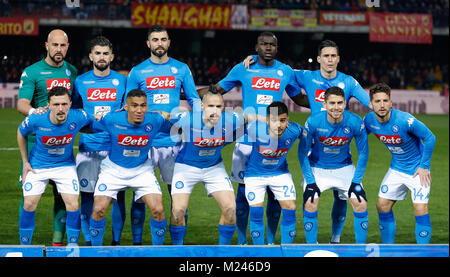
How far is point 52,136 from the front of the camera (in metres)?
6.74

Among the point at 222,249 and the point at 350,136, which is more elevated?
the point at 350,136

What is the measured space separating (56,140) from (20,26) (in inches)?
929

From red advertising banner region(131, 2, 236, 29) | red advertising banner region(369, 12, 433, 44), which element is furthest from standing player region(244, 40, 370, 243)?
red advertising banner region(369, 12, 433, 44)

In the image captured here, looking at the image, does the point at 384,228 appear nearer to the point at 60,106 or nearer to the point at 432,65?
the point at 60,106

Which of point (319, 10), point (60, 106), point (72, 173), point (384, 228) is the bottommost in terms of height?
point (384, 228)

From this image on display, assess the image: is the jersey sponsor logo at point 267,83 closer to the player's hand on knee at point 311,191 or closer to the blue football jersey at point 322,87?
the blue football jersey at point 322,87

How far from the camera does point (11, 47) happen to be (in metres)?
29.9

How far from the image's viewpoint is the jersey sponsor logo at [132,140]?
6789mm

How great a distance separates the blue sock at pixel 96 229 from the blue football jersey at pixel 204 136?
107cm

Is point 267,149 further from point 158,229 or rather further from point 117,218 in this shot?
point 117,218

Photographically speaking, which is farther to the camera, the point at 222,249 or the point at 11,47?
the point at 11,47
